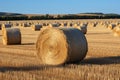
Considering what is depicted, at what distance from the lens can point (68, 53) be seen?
11.9 metres

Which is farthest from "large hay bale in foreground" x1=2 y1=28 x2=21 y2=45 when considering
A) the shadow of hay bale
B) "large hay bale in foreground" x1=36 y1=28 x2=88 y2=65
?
the shadow of hay bale

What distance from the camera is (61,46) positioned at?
40.6 feet

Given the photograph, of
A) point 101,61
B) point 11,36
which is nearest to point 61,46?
point 101,61

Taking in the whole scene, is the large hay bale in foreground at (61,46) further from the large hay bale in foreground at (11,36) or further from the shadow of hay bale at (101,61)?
the large hay bale in foreground at (11,36)

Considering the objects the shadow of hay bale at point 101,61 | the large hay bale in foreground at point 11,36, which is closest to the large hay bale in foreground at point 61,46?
the shadow of hay bale at point 101,61

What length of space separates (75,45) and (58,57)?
697 millimetres

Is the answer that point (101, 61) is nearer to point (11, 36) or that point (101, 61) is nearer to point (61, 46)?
point (61, 46)

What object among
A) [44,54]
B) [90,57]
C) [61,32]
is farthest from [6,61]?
[90,57]

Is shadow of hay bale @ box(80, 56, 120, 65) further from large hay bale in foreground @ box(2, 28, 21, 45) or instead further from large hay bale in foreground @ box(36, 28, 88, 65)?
large hay bale in foreground @ box(2, 28, 21, 45)

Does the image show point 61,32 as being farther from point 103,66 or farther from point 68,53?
point 103,66

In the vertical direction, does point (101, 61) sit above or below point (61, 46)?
below

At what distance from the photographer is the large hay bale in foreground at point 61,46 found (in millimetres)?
12009

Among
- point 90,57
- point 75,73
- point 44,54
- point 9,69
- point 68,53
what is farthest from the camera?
point 90,57

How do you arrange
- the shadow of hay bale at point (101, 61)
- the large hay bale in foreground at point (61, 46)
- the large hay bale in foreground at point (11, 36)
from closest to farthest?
the large hay bale in foreground at point (61, 46) → the shadow of hay bale at point (101, 61) → the large hay bale in foreground at point (11, 36)
